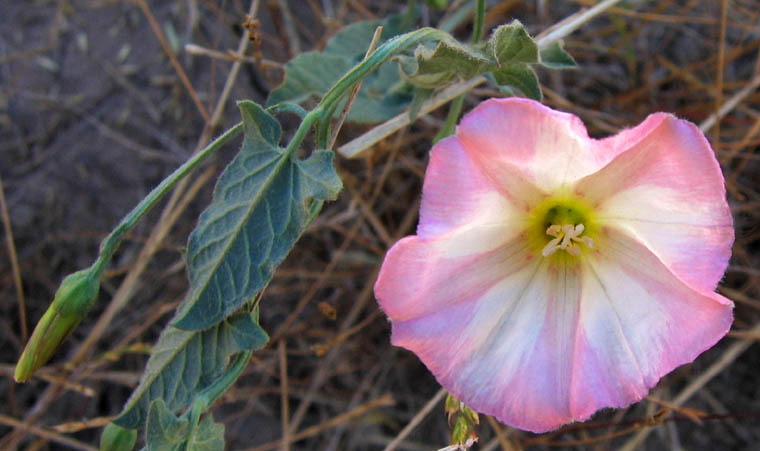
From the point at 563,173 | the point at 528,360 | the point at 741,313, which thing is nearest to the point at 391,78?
the point at 563,173

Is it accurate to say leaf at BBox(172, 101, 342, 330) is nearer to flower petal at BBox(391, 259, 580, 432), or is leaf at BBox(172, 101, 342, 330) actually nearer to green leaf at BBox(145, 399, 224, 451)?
green leaf at BBox(145, 399, 224, 451)

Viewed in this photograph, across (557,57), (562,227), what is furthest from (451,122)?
(562,227)

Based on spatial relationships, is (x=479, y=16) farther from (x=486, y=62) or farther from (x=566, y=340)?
(x=566, y=340)

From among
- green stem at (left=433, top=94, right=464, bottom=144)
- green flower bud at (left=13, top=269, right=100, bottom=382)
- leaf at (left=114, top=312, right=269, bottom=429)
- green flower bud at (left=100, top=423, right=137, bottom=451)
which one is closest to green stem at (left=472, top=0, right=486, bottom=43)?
green stem at (left=433, top=94, right=464, bottom=144)

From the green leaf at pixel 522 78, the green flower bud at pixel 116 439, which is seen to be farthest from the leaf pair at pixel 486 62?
the green flower bud at pixel 116 439

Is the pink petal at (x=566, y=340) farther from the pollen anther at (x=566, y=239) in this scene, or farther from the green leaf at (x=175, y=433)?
the green leaf at (x=175, y=433)

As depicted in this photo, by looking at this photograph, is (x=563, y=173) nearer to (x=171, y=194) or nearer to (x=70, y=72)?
(x=171, y=194)
